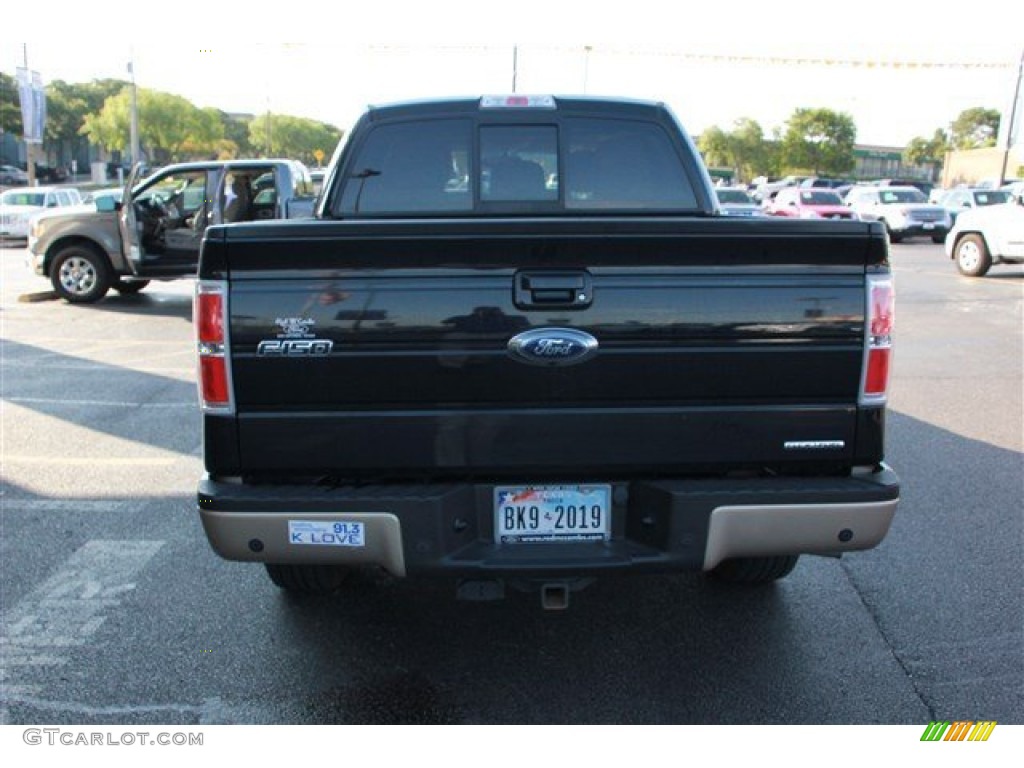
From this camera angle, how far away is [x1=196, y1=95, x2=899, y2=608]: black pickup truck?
280 cm

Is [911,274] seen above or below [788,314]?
below

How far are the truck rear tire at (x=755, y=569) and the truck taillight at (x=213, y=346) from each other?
2.22 m

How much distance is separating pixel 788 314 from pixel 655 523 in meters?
0.81

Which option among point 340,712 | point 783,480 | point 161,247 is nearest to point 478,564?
point 340,712

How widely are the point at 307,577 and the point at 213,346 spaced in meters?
1.38

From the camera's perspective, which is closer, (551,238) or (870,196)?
(551,238)

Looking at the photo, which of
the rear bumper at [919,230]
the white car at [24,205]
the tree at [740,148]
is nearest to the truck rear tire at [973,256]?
the rear bumper at [919,230]

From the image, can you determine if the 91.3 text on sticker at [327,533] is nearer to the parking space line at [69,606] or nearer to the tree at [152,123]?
the parking space line at [69,606]

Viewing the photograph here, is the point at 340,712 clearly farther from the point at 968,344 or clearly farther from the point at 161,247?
the point at 161,247

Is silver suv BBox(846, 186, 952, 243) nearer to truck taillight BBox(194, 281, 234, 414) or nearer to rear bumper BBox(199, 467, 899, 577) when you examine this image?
rear bumper BBox(199, 467, 899, 577)

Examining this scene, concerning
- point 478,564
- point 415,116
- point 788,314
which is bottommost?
point 478,564

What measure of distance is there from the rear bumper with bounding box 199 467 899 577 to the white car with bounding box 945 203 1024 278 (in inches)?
619

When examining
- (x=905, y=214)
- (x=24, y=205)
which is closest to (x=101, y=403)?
(x=24, y=205)

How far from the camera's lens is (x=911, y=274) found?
18.2 metres
